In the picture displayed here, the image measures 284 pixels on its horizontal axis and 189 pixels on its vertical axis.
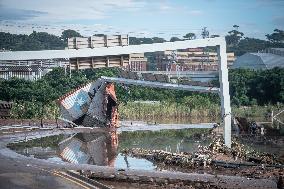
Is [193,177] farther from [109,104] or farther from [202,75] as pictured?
[202,75]

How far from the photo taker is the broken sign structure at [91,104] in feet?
121

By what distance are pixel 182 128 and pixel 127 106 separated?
13440 millimetres

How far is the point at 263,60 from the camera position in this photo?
90562 millimetres

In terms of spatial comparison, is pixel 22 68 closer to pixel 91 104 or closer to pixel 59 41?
pixel 91 104

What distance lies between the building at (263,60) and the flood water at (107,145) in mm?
56866

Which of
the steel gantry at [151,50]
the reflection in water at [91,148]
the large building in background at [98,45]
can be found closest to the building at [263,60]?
the reflection in water at [91,148]

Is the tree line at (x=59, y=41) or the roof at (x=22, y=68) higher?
the tree line at (x=59, y=41)

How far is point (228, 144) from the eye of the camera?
2492 cm

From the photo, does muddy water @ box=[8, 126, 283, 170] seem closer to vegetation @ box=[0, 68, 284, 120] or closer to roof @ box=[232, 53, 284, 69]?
vegetation @ box=[0, 68, 284, 120]

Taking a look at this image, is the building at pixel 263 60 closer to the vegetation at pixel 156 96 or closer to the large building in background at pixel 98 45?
the vegetation at pixel 156 96

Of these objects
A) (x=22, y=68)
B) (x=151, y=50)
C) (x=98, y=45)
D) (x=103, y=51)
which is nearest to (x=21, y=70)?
(x=22, y=68)

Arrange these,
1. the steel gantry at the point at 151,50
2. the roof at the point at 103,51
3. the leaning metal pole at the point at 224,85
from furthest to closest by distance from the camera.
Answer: the leaning metal pole at the point at 224,85 → the steel gantry at the point at 151,50 → the roof at the point at 103,51

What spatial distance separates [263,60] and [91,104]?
6280 centimetres

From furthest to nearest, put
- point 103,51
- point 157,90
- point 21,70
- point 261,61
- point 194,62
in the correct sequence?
1. point 194,62
2. point 261,61
3. point 21,70
4. point 157,90
5. point 103,51
